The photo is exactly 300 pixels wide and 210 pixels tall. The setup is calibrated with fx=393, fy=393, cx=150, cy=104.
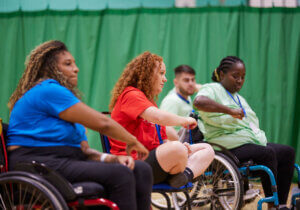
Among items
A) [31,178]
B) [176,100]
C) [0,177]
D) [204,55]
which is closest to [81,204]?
[31,178]

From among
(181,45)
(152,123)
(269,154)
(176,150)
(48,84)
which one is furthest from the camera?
(181,45)

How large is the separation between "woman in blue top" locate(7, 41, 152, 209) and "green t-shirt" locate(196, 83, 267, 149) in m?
1.12

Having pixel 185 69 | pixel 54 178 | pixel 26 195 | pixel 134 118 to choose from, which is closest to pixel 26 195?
pixel 26 195

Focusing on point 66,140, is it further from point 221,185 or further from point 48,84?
point 221,185

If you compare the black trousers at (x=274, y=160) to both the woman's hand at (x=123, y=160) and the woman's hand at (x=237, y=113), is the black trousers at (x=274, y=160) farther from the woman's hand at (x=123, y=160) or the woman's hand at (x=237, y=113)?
the woman's hand at (x=123, y=160)

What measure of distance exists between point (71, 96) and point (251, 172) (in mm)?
1481

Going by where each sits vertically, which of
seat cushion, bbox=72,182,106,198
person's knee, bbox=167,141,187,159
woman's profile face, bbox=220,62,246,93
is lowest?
seat cushion, bbox=72,182,106,198

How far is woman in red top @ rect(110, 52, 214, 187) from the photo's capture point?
2023 millimetres

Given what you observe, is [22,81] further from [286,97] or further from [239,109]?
[286,97]

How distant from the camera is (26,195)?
5.12 ft

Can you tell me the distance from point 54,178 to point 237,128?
63.3 inches

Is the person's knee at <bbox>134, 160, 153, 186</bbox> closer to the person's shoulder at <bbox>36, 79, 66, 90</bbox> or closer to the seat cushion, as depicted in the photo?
the seat cushion

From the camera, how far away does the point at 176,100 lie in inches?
153

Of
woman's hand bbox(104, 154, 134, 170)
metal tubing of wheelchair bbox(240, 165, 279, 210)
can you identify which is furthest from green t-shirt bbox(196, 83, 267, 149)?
woman's hand bbox(104, 154, 134, 170)
